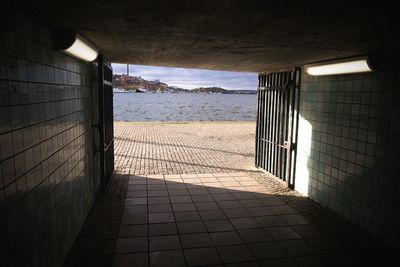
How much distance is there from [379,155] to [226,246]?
2.87 m

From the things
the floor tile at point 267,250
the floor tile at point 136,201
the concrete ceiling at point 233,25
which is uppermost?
the concrete ceiling at point 233,25

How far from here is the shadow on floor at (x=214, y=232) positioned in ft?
13.6

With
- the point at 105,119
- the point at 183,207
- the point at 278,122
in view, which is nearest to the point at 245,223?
the point at 183,207

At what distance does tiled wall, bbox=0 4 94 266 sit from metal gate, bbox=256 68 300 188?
16.1 ft

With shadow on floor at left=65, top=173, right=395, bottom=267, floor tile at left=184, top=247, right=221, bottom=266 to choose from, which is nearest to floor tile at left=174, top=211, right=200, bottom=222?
shadow on floor at left=65, top=173, right=395, bottom=267

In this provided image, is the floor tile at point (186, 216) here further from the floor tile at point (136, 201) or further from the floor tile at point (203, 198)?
the floor tile at point (136, 201)

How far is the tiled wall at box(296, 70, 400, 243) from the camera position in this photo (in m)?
4.52

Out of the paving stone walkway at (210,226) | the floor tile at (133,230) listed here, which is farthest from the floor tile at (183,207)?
the floor tile at (133,230)

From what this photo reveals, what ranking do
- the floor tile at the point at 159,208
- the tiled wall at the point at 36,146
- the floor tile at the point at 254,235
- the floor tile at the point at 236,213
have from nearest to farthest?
the tiled wall at the point at 36,146 → the floor tile at the point at 254,235 → the floor tile at the point at 236,213 → the floor tile at the point at 159,208

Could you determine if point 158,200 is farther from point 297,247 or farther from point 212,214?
point 297,247

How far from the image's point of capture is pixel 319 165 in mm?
6234

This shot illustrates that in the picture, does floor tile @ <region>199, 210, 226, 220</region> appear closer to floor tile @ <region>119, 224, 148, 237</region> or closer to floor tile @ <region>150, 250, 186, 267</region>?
floor tile @ <region>119, 224, 148, 237</region>

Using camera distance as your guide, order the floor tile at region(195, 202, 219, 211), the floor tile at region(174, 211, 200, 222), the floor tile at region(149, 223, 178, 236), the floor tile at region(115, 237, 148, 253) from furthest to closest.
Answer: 1. the floor tile at region(195, 202, 219, 211)
2. the floor tile at region(174, 211, 200, 222)
3. the floor tile at region(149, 223, 178, 236)
4. the floor tile at region(115, 237, 148, 253)

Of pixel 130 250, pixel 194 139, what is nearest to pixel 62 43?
pixel 130 250
